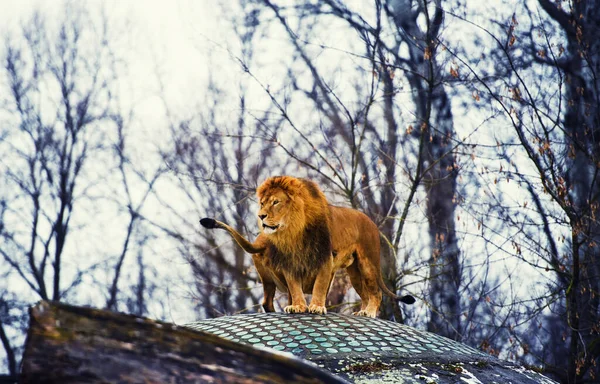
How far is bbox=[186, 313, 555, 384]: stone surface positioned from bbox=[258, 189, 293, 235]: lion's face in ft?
1.97

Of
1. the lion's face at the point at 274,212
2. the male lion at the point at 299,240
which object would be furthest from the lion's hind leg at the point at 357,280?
the lion's face at the point at 274,212

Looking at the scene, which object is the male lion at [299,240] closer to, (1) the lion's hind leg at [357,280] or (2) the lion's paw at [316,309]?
(2) the lion's paw at [316,309]

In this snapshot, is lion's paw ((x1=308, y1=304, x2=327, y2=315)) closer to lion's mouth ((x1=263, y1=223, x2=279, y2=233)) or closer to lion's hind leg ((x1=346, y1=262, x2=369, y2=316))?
lion's mouth ((x1=263, y1=223, x2=279, y2=233))

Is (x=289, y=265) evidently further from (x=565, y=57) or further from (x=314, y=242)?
(x=565, y=57)

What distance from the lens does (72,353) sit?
1.31 metres

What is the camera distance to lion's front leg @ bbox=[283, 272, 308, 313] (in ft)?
16.9

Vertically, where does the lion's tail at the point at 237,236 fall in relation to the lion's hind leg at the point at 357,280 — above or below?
above

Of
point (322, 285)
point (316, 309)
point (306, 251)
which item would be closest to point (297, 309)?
point (316, 309)

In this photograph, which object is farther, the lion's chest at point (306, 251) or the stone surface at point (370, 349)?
the lion's chest at point (306, 251)

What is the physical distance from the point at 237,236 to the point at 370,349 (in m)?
1.18

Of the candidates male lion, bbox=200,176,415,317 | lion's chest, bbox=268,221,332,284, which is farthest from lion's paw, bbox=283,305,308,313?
lion's chest, bbox=268,221,332,284

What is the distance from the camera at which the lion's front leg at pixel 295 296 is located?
5.14m

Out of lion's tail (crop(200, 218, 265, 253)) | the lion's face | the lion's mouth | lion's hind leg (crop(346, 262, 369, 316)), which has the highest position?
the lion's face

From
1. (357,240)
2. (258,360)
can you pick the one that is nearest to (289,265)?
(357,240)
